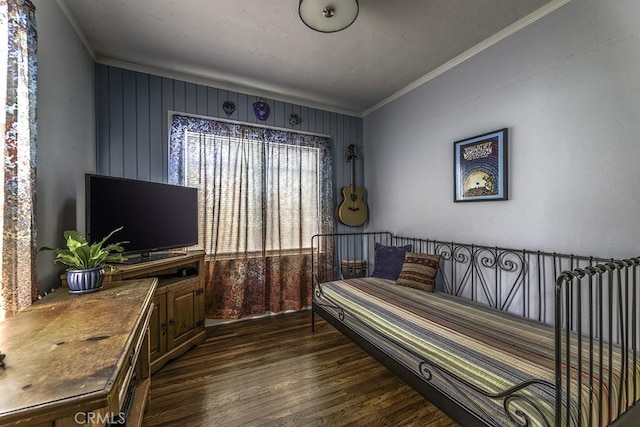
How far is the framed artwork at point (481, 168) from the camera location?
82.8 inches

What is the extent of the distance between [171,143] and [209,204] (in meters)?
0.72

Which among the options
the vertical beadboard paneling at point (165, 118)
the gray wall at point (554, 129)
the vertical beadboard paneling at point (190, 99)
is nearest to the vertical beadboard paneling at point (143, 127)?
the vertical beadboard paneling at point (165, 118)

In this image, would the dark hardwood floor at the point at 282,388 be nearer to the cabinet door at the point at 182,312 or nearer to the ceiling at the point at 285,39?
the cabinet door at the point at 182,312

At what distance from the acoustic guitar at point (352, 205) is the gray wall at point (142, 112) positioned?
4.77ft

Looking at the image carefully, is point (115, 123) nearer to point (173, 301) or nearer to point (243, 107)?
point (243, 107)

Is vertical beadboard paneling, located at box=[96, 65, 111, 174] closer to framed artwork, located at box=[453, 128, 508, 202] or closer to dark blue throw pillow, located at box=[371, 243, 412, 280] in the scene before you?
dark blue throw pillow, located at box=[371, 243, 412, 280]

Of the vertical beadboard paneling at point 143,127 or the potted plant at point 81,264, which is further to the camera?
the vertical beadboard paneling at point 143,127

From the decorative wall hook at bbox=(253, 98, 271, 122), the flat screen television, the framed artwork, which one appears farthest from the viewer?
the decorative wall hook at bbox=(253, 98, 271, 122)

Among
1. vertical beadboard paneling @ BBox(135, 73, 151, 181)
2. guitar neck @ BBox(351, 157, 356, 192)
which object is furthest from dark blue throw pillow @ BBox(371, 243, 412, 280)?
vertical beadboard paneling @ BBox(135, 73, 151, 181)

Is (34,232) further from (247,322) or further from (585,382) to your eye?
(585,382)

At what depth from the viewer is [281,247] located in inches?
127

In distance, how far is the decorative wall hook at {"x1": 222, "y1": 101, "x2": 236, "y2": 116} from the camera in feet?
9.66

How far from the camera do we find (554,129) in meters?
1.81

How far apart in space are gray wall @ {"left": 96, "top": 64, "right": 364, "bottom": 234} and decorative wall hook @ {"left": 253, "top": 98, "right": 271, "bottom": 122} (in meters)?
0.05
